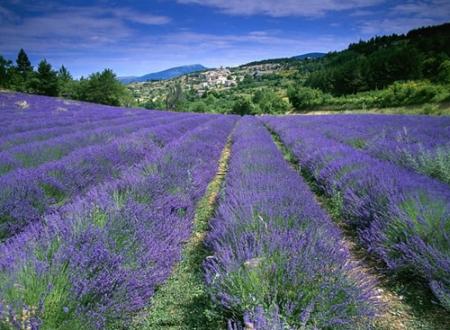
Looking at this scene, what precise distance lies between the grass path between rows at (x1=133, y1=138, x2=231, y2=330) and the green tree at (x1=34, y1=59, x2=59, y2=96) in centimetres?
4446

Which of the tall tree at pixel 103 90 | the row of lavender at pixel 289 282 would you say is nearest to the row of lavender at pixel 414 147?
the row of lavender at pixel 289 282

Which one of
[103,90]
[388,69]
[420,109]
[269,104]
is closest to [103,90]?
[103,90]

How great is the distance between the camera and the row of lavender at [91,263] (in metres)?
1.51

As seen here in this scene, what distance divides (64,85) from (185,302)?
5282 centimetres

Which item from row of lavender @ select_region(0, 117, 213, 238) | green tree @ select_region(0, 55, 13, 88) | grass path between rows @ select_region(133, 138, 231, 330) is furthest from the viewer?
green tree @ select_region(0, 55, 13, 88)

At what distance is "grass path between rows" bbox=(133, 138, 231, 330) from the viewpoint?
1999mm

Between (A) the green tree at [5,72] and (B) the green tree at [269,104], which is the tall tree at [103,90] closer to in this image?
(A) the green tree at [5,72]

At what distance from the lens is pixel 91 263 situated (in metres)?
1.91

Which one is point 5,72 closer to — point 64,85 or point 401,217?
point 64,85

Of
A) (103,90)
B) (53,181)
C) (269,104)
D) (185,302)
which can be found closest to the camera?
(185,302)

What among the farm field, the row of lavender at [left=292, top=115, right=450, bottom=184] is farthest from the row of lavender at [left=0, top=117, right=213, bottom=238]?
the row of lavender at [left=292, top=115, right=450, bottom=184]

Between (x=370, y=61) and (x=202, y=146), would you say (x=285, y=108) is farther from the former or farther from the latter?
(x=202, y=146)

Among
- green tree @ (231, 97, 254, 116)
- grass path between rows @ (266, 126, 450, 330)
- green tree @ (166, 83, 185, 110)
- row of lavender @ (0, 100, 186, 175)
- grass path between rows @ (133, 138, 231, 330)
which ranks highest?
green tree @ (166, 83, 185, 110)

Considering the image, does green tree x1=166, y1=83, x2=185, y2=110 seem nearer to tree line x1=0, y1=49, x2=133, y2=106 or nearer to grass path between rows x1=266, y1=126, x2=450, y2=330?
tree line x1=0, y1=49, x2=133, y2=106
